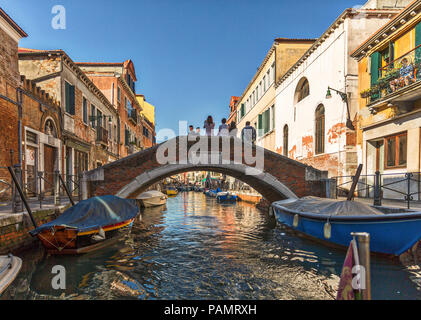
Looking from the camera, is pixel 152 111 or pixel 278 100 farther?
pixel 152 111

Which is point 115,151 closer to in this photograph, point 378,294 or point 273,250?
point 273,250

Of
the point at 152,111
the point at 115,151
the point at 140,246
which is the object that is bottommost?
the point at 140,246

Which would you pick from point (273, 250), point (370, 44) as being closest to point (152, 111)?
point (370, 44)

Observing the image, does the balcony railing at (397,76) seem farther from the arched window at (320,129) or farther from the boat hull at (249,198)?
the boat hull at (249,198)

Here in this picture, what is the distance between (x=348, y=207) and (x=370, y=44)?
20.9ft

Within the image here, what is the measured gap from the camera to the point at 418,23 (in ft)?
24.6

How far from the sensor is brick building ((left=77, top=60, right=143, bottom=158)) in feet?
55.2

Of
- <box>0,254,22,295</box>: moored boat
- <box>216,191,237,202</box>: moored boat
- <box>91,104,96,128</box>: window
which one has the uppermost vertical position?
<box>91,104,96,128</box>: window

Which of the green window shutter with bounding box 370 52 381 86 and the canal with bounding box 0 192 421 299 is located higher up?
the green window shutter with bounding box 370 52 381 86

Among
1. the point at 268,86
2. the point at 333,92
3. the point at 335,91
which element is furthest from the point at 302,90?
the point at 268,86

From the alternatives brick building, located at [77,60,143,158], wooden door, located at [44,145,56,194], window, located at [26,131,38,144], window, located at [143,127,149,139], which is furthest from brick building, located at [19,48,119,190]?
window, located at [143,127,149,139]

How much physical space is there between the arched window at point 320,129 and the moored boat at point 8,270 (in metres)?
10.8

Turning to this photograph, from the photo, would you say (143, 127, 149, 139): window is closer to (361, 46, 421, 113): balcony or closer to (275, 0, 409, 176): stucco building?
(275, 0, 409, 176): stucco building

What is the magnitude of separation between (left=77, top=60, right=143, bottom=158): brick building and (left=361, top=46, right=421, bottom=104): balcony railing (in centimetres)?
1382
